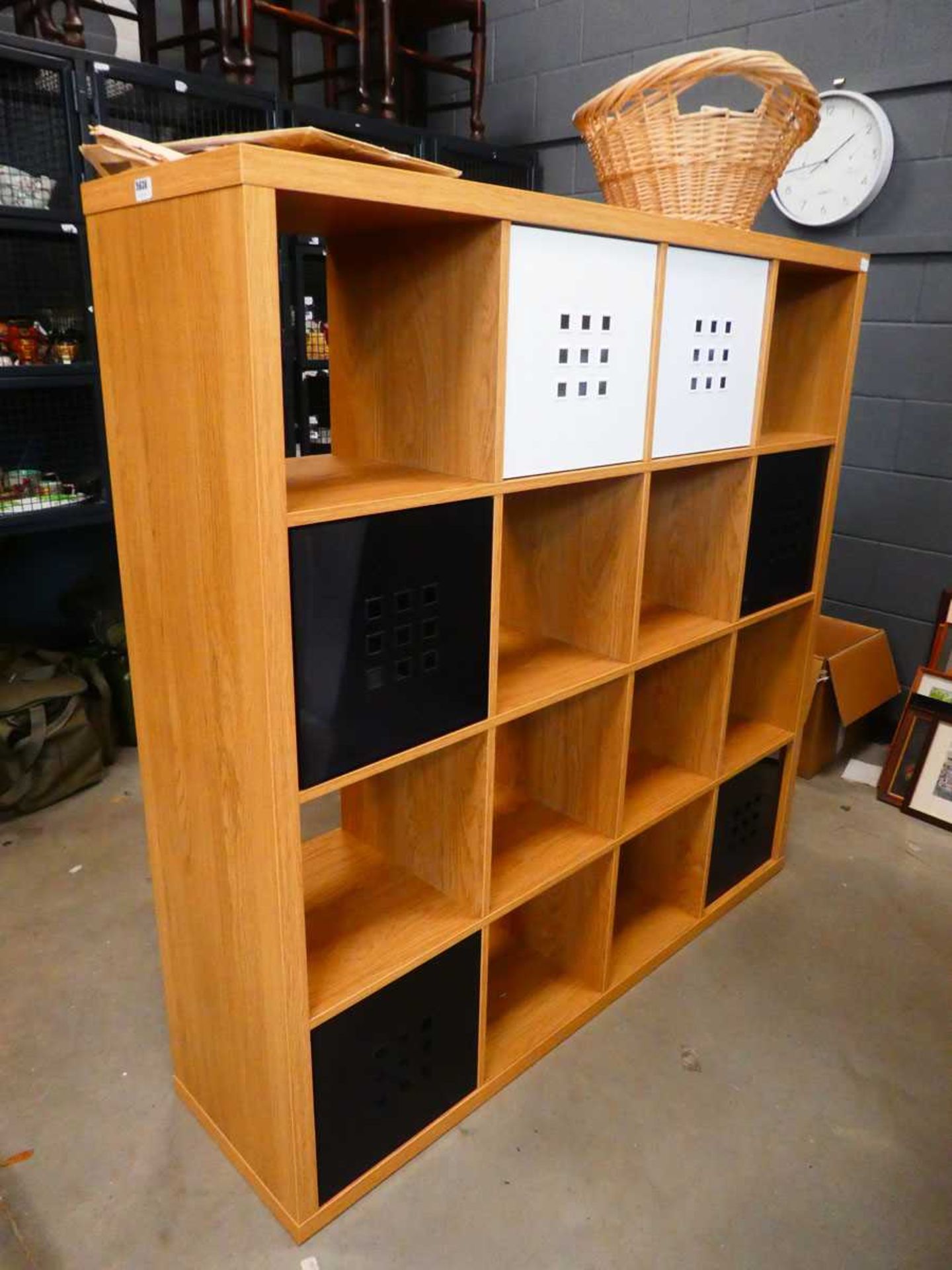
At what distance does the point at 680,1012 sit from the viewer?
77.7 inches

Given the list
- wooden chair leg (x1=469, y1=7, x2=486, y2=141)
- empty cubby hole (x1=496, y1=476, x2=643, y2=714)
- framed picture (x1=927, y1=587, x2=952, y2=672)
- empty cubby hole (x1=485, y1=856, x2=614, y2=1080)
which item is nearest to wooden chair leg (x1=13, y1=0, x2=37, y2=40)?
wooden chair leg (x1=469, y1=7, x2=486, y2=141)

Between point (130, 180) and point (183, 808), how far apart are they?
34.6 inches

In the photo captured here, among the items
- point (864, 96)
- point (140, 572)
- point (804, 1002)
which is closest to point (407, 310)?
point (140, 572)

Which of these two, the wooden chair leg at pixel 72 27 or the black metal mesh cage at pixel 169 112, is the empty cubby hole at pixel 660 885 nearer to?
the black metal mesh cage at pixel 169 112

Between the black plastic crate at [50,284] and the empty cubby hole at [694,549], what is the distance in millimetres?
1756

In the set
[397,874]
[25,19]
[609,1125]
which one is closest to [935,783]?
[609,1125]

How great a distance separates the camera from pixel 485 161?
359cm

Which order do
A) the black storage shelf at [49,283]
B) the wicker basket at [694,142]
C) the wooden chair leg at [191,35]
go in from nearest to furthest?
the wicker basket at [694,142] → the black storage shelf at [49,283] → the wooden chair leg at [191,35]

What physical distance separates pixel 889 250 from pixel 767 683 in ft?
4.89

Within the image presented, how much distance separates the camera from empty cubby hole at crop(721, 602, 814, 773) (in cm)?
228

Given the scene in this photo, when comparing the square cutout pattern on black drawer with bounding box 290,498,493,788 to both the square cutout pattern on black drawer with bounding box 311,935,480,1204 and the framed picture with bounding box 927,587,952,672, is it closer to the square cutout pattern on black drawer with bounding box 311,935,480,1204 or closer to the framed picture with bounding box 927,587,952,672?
the square cutout pattern on black drawer with bounding box 311,935,480,1204

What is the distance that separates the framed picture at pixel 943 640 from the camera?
2859 millimetres

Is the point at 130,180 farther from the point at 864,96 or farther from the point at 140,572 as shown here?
the point at 864,96

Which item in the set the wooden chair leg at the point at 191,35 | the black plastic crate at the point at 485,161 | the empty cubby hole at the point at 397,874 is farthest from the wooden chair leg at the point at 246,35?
the empty cubby hole at the point at 397,874
